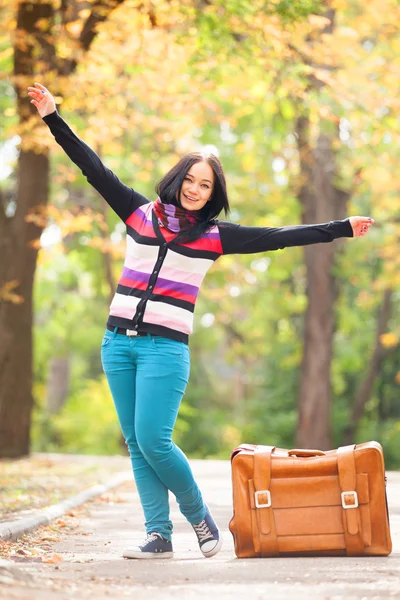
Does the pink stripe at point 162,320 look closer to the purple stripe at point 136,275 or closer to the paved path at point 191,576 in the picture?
the purple stripe at point 136,275

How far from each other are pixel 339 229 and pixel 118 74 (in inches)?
477

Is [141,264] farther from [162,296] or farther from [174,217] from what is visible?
[174,217]

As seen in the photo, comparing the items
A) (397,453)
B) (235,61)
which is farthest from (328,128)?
(397,453)

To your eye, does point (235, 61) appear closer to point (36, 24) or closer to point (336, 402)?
point (36, 24)

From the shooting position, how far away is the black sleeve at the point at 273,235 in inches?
235

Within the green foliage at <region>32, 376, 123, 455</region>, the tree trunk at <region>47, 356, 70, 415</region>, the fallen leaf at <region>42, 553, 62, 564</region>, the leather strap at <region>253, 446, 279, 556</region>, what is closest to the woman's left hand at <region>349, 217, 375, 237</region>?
the leather strap at <region>253, 446, 279, 556</region>

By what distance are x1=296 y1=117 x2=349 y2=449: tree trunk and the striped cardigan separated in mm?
15607

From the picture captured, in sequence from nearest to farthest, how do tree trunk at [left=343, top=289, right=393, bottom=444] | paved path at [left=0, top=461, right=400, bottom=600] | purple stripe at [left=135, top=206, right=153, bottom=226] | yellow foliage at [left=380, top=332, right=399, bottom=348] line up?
paved path at [left=0, top=461, right=400, bottom=600] → purple stripe at [left=135, top=206, right=153, bottom=226] → yellow foliage at [left=380, top=332, right=399, bottom=348] → tree trunk at [left=343, top=289, right=393, bottom=444]

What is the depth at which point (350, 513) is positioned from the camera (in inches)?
235

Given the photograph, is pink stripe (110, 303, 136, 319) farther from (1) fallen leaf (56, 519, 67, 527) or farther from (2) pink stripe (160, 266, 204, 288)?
(1) fallen leaf (56, 519, 67, 527)

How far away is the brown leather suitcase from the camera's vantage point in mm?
5973

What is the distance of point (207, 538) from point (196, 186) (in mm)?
1939

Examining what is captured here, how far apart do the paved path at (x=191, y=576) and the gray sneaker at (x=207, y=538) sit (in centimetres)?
6

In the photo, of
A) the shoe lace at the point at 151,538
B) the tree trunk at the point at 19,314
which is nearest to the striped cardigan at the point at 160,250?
the shoe lace at the point at 151,538
